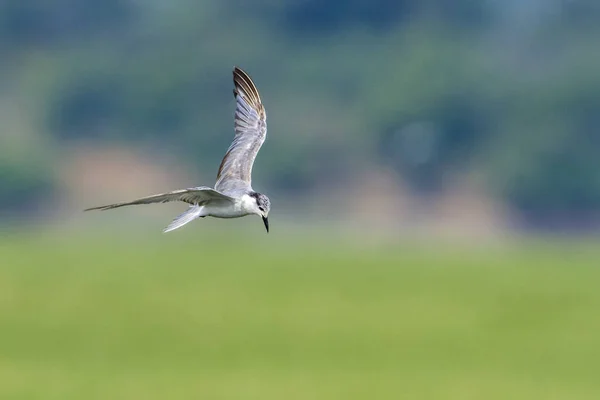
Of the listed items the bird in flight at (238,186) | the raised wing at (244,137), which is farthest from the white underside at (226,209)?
the raised wing at (244,137)

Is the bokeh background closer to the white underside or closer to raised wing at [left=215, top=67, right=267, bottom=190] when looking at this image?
raised wing at [left=215, top=67, right=267, bottom=190]

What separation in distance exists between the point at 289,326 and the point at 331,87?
24589 millimetres

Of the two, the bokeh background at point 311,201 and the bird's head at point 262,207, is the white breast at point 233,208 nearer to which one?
the bird's head at point 262,207

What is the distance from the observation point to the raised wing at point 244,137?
7878 millimetres

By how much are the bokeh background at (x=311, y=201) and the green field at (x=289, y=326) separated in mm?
101

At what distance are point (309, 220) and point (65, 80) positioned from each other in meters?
9.59

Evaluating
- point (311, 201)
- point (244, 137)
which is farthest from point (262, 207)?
point (311, 201)

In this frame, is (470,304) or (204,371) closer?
(204,371)

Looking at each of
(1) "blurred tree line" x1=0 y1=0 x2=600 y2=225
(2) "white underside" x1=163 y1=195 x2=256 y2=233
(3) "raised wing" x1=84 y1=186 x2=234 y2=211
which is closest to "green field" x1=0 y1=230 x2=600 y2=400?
(1) "blurred tree line" x1=0 y1=0 x2=600 y2=225

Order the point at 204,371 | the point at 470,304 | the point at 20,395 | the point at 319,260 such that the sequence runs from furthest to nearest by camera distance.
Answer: the point at 319,260, the point at 470,304, the point at 204,371, the point at 20,395

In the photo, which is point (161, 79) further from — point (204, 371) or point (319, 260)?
point (204, 371)

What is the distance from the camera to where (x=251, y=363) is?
2723 centimetres

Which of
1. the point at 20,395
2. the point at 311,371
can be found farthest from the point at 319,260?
the point at 20,395

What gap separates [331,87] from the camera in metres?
55.0
